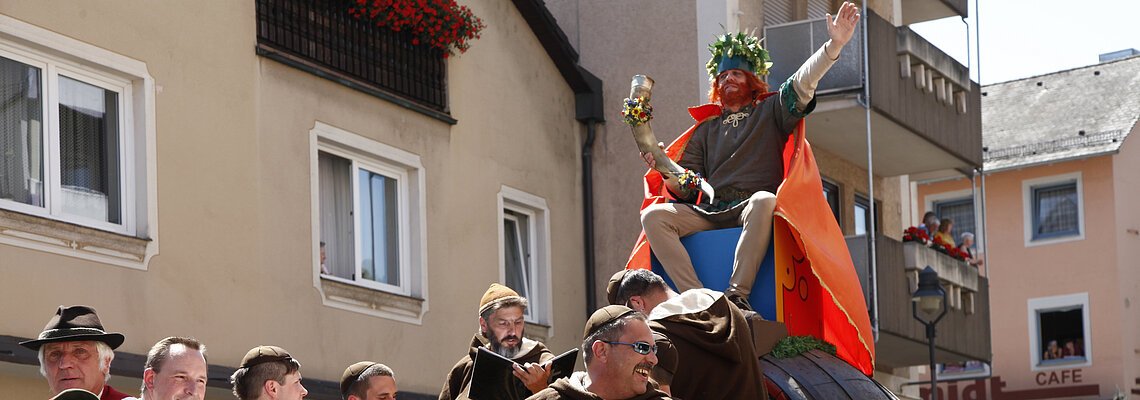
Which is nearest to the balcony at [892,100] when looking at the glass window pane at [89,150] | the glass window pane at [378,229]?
the glass window pane at [378,229]

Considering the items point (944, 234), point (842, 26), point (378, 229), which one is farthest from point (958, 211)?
point (842, 26)

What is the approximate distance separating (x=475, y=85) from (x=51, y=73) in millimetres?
5644

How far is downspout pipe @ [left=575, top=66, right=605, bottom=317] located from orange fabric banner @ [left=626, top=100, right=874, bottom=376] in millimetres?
9485

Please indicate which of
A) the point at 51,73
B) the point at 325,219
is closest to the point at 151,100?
the point at 51,73

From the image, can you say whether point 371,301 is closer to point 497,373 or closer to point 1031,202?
point 497,373

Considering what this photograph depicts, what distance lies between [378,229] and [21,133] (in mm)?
4416

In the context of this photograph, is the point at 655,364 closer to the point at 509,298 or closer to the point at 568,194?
the point at 509,298

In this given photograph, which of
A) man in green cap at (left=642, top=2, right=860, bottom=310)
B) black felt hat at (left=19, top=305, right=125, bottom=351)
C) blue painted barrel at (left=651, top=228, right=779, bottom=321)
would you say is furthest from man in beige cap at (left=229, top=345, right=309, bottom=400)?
blue painted barrel at (left=651, top=228, right=779, bottom=321)

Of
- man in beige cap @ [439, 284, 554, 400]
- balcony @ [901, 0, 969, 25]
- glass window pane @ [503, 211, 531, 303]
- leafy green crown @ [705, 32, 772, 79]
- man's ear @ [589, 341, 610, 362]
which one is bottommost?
man's ear @ [589, 341, 610, 362]

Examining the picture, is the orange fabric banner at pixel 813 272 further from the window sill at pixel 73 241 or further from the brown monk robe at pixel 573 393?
the window sill at pixel 73 241

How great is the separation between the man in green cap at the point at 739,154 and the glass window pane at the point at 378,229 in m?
6.13

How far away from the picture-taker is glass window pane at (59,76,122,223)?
13492mm

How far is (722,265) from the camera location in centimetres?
1038

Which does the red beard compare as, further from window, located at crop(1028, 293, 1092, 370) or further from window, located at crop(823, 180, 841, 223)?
window, located at crop(1028, 293, 1092, 370)
